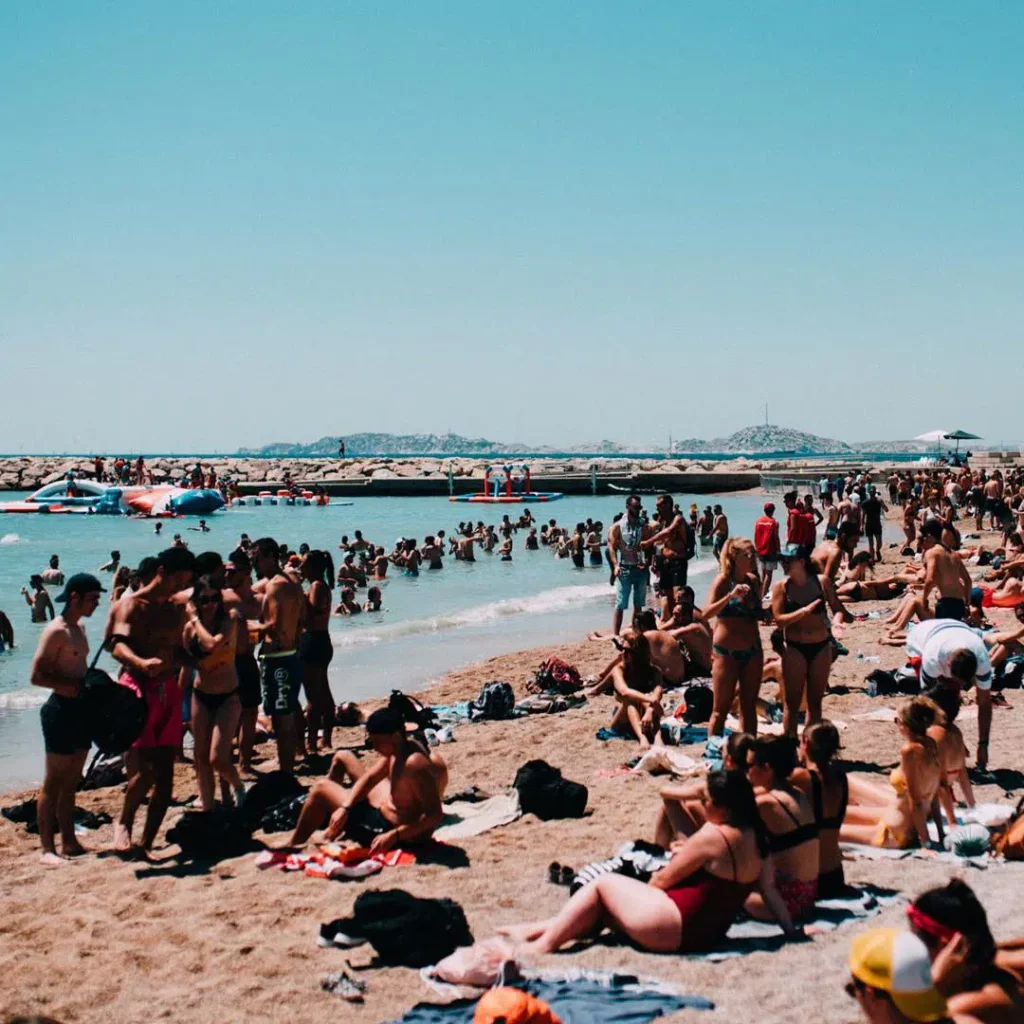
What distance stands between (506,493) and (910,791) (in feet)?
173

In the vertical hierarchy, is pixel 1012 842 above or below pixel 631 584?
below

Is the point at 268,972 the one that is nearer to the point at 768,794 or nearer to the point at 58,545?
the point at 768,794

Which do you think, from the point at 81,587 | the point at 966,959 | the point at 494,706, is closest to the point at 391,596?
the point at 494,706

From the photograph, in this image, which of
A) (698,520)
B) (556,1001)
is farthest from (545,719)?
(698,520)

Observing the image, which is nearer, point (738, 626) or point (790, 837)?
point (790, 837)

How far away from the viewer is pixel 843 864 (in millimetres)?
5719

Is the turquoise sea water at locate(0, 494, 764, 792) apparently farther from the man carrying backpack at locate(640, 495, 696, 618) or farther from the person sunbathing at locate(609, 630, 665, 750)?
the person sunbathing at locate(609, 630, 665, 750)

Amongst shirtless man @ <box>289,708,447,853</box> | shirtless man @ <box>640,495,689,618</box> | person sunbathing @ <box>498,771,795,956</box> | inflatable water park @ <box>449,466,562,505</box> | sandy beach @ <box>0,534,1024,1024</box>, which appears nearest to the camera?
sandy beach @ <box>0,534,1024,1024</box>

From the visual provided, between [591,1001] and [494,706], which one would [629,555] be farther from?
[591,1001]

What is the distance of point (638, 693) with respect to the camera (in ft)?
28.2

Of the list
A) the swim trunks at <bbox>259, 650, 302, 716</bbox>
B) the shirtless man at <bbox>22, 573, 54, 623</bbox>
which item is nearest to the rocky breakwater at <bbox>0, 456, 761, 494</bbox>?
the shirtless man at <bbox>22, 573, 54, 623</bbox>

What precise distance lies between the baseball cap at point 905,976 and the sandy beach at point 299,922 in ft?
4.44

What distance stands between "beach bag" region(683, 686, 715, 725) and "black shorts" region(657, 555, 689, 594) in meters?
4.22

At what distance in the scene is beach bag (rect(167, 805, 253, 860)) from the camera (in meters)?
6.48
